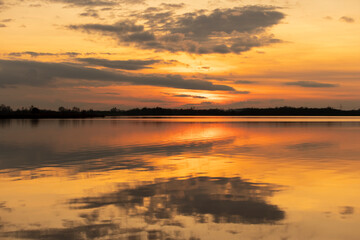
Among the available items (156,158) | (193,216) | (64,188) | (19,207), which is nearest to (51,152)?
(156,158)

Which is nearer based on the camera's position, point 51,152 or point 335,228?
point 335,228

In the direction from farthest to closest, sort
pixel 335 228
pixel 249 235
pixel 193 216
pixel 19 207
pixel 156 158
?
pixel 156 158 < pixel 19 207 < pixel 193 216 < pixel 335 228 < pixel 249 235

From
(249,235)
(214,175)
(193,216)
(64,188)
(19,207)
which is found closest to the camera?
(249,235)

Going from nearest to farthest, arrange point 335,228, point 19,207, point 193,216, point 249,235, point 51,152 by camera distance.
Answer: point 249,235, point 335,228, point 193,216, point 19,207, point 51,152

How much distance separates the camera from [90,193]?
46.4 feet

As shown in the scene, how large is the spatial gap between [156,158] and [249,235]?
1653 centimetres

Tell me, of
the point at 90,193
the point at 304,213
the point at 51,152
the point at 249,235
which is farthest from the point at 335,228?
the point at 51,152

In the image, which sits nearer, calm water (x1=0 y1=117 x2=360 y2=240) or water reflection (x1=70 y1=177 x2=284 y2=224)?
calm water (x1=0 y1=117 x2=360 y2=240)

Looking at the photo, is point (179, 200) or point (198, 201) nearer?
point (198, 201)

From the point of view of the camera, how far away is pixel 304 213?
452 inches

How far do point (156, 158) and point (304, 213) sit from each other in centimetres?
1513

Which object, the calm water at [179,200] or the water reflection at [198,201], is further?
the water reflection at [198,201]

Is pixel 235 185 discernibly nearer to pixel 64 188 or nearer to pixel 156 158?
pixel 64 188

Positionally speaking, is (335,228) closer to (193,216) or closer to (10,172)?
(193,216)
